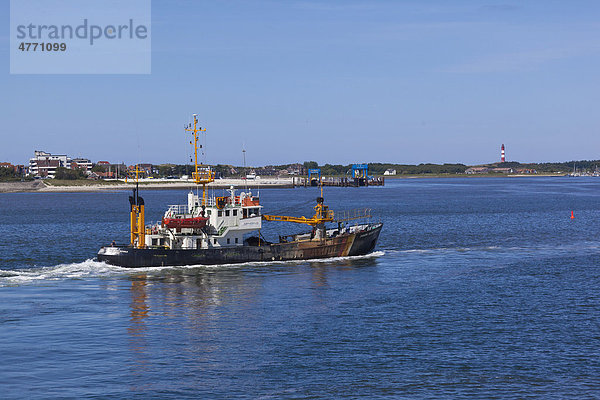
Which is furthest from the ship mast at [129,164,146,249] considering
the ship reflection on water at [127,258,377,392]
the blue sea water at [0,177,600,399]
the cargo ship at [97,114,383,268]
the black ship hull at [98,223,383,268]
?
the ship reflection on water at [127,258,377,392]

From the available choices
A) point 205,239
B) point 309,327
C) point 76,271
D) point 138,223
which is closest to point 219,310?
point 309,327

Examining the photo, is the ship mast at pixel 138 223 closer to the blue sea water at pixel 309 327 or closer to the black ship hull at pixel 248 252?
the black ship hull at pixel 248 252

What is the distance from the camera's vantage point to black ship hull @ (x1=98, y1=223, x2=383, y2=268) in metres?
57.1

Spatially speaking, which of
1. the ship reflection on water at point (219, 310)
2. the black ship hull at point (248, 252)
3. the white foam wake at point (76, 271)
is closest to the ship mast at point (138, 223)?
the black ship hull at point (248, 252)

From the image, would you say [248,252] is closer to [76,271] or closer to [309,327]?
[76,271]

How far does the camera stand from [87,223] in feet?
353

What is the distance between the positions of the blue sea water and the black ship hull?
3.26 feet

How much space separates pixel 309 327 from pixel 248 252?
74.6ft

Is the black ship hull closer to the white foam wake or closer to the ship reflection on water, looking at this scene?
the white foam wake

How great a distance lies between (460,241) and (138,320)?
49.4 meters

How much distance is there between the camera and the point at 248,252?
60.0 meters

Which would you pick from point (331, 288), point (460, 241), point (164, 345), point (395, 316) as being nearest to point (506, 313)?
point (395, 316)

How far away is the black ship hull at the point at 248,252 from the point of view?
57.1 m

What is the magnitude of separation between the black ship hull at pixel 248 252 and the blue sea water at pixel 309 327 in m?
0.99
